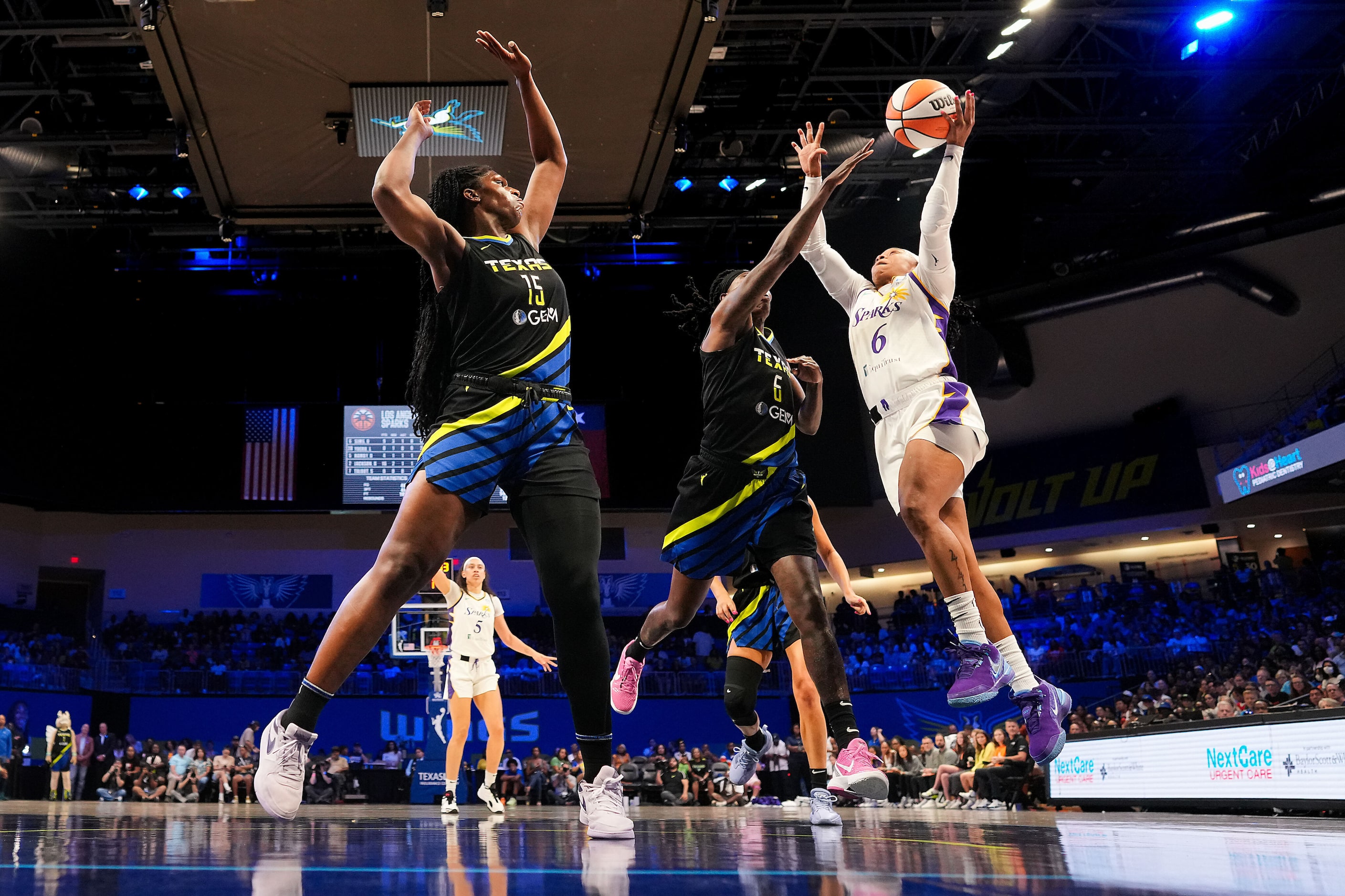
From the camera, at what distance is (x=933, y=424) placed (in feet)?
15.2

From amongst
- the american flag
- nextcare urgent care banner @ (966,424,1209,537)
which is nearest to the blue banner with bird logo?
the american flag

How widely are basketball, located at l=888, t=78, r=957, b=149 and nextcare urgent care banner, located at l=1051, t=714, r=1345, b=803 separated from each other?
16.1ft

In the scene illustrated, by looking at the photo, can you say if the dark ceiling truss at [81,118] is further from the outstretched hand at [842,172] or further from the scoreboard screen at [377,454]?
the outstretched hand at [842,172]

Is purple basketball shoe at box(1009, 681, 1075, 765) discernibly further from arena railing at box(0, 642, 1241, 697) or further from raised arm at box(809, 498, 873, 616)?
arena railing at box(0, 642, 1241, 697)

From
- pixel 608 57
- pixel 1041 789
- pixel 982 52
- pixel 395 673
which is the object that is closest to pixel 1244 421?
pixel 982 52

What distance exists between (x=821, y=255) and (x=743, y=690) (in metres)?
2.56

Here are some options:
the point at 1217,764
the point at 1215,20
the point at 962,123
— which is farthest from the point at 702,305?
the point at 1215,20

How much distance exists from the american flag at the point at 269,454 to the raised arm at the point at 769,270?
2201cm

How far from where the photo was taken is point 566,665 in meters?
3.39

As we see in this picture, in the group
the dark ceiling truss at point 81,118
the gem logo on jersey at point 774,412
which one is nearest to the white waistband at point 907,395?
the gem logo on jersey at point 774,412

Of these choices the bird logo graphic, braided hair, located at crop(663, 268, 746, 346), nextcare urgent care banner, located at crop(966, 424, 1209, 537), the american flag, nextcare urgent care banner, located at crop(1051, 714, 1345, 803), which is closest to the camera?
braided hair, located at crop(663, 268, 746, 346)

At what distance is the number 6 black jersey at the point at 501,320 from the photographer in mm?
3498

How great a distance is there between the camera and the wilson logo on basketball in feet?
75.2

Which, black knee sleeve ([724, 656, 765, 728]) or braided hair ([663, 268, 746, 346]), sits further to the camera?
black knee sleeve ([724, 656, 765, 728])
